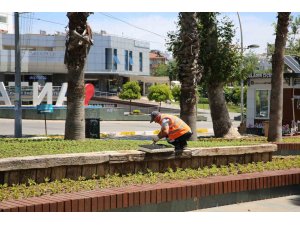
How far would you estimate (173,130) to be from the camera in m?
9.22

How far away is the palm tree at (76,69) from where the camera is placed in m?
12.4

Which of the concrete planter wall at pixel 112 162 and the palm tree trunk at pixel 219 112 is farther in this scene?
the palm tree trunk at pixel 219 112

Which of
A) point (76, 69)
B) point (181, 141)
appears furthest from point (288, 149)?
point (76, 69)

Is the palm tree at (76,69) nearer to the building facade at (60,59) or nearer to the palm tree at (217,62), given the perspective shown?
the palm tree at (217,62)

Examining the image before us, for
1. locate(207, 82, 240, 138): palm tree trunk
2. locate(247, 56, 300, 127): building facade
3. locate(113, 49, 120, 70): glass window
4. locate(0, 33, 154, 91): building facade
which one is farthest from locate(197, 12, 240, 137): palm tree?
locate(113, 49, 120, 70): glass window

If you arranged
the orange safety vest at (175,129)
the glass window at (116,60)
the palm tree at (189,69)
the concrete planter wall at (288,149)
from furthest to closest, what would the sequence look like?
the glass window at (116,60)
the palm tree at (189,69)
the concrete planter wall at (288,149)
the orange safety vest at (175,129)

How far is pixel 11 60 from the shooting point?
237ft

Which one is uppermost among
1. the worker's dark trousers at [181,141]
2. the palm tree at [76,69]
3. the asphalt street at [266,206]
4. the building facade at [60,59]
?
the building facade at [60,59]

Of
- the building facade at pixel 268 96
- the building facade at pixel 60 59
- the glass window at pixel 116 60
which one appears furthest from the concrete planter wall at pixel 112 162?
the glass window at pixel 116 60

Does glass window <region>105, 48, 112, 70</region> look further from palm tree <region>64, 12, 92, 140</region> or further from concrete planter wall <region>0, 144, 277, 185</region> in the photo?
concrete planter wall <region>0, 144, 277, 185</region>

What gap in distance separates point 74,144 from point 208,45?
1148cm

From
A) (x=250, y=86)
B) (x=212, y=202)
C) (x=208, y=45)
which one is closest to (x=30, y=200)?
(x=212, y=202)

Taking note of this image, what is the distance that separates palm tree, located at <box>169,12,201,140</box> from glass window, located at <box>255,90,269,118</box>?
1237 centimetres

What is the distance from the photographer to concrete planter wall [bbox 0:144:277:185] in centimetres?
740
